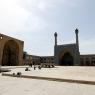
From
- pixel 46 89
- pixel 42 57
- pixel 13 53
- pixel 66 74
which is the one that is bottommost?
pixel 46 89

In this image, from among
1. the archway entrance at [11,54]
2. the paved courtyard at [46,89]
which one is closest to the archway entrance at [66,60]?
the archway entrance at [11,54]

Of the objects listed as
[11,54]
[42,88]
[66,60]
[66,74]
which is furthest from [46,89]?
[66,60]

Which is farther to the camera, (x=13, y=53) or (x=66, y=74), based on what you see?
(x=13, y=53)

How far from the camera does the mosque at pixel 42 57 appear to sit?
123 ft

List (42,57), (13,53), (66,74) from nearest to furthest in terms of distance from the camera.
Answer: (66,74)
(13,53)
(42,57)

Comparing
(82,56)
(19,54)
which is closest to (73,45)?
(82,56)

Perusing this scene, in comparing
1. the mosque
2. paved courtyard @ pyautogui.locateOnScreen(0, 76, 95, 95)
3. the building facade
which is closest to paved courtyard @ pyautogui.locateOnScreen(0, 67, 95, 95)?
paved courtyard @ pyautogui.locateOnScreen(0, 76, 95, 95)

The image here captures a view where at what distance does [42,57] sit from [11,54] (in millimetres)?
40462

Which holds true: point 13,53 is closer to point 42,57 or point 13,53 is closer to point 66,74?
point 66,74

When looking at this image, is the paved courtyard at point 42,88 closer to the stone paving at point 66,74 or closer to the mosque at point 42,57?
the stone paving at point 66,74

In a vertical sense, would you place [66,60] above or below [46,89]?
above

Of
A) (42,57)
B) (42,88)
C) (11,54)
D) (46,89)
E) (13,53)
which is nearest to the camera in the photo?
(46,89)

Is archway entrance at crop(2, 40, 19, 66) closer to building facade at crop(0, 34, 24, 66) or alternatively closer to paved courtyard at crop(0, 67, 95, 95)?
building facade at crop(0, 34, 24, 66)

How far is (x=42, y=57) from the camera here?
78.9m
